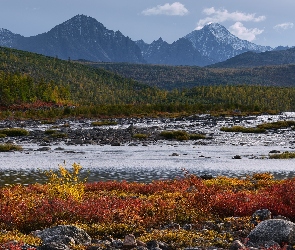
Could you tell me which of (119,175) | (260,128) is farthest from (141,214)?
(260,128)

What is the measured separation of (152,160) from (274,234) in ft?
77.1

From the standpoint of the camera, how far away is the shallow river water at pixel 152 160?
26578mm

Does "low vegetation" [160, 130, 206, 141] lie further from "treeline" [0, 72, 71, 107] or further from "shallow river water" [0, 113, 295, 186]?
"treeline" [0, 72, 71, 107]

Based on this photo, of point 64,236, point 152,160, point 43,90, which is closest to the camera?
point 64,236

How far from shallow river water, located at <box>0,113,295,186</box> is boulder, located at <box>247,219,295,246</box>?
14955 mm

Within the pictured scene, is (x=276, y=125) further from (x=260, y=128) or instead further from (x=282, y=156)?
(x=282, y=156)

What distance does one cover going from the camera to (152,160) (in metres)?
32.8

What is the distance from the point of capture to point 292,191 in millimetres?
13211

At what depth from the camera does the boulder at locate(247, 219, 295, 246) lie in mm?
9328

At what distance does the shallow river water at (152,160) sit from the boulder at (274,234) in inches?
589

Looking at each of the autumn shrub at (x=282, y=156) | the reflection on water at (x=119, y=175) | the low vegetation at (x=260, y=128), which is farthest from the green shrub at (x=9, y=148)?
the low vegetation at (x=260, y=128)

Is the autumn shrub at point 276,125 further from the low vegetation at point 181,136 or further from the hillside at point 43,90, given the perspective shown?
the hillside at point 43,90

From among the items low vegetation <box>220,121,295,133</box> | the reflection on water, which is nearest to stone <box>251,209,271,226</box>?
the reflection on water

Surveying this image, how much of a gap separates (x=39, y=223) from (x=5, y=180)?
44.0 feet
